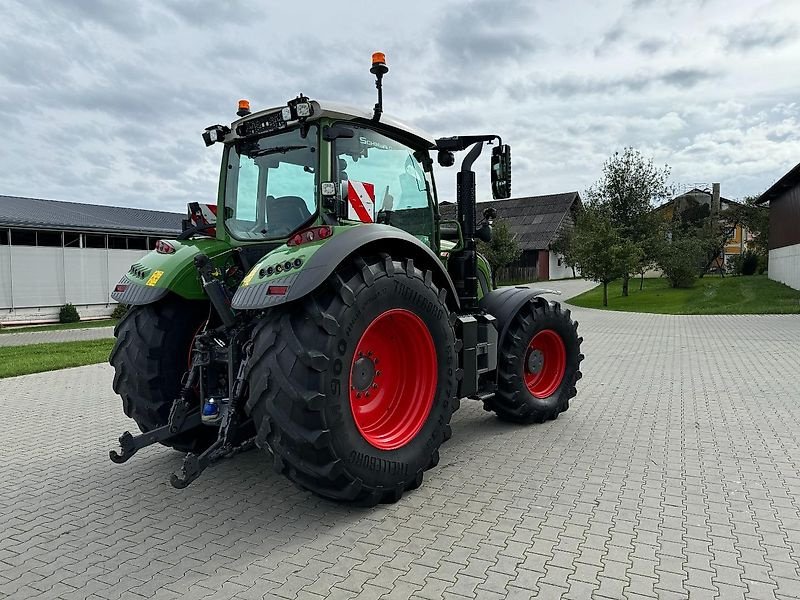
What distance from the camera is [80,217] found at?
845 inches

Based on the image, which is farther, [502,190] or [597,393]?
[597,393]

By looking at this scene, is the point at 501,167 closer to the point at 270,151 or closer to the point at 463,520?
the point at 270,151

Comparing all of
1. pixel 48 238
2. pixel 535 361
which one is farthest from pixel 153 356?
pixel 48 238

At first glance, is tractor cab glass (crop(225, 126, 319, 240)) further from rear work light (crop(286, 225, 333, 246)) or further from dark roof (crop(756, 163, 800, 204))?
dark roof (crop(756, 163, 800, 204))

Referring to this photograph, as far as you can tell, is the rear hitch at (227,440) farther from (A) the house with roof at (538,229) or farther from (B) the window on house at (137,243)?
(A) the house with roof at (538,229)

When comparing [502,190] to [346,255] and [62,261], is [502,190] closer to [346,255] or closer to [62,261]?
[346,255]

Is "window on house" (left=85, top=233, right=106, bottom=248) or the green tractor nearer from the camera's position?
the green tractor

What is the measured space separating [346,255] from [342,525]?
1583 millimetres

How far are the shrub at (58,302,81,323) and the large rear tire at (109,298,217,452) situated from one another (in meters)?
17.8

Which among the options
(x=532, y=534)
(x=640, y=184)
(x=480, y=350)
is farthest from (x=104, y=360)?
(x=640, y=184)

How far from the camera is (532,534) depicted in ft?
11.0

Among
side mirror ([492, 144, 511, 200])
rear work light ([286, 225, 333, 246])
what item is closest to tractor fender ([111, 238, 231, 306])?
rear work light ([286, 225, 333, 246])

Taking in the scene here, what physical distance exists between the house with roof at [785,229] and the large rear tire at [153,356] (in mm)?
26565

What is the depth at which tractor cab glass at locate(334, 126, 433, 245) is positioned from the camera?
4090 mm
